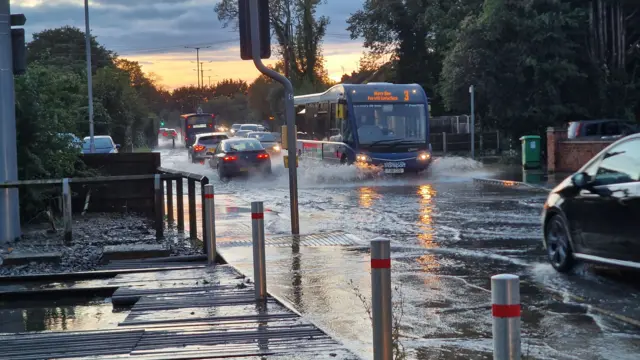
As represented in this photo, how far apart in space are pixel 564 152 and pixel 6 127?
2086 centimetres

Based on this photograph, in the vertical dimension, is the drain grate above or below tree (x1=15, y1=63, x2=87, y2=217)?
below

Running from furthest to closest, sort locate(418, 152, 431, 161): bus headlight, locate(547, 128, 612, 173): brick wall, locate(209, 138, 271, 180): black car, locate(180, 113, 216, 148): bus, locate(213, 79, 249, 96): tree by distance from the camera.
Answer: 1. locate(213, 79, 249, 96): tree
2. locate(180, 113, 216, 148): bus
3. locate(209, 138, 271, 180): black car
4. locate(547, 128, 612, 173): brick wall
5. locate(418, 152, 431, 161): bus headlight

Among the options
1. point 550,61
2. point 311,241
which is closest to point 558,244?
point 311,241

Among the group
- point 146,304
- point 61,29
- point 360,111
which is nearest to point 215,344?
point 146,304

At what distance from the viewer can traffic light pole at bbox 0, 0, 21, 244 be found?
41.4ft

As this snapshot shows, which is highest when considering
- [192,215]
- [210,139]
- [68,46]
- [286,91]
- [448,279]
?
Answer: [68,46]

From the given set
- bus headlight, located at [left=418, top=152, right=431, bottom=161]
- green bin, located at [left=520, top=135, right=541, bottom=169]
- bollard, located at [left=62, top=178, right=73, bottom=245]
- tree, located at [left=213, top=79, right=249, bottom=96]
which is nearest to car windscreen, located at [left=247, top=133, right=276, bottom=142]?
green bin, located at [left=520, top=135, right=541, bottom=169]

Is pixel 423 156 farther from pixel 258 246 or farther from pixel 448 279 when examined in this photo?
pixel 258 246

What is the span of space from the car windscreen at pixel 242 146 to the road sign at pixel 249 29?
713 inches

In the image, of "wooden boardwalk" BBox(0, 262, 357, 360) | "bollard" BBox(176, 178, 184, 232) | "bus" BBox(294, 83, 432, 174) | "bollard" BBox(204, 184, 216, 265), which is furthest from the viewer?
"bus" BBox(294, 83, 432, 174)

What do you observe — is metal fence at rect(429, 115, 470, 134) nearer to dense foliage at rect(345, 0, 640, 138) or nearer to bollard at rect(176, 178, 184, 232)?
dense foliage at rect(345, 0, 640, 138)

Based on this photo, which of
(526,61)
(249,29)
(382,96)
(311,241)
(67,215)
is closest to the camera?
(249,29)

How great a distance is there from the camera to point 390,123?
27.8 metres

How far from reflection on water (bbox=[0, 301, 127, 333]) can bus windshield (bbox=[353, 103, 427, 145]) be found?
1898 centimetres
